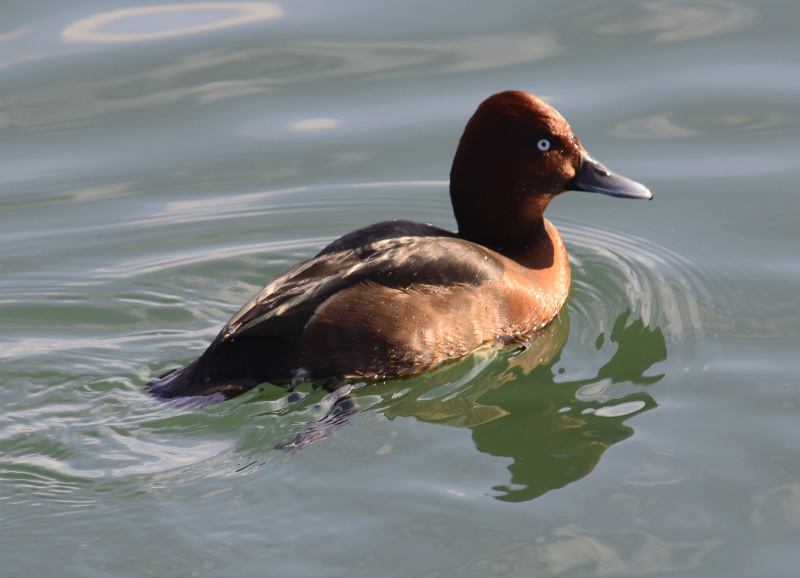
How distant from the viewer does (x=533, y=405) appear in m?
5.16

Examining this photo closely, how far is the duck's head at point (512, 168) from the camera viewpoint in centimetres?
580

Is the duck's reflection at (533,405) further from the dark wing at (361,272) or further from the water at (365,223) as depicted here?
the dark wing at (361,272)

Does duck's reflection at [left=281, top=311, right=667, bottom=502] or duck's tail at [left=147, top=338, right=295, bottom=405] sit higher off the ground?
duck's tail at [left=147, top=338, right=295, bottom=405]

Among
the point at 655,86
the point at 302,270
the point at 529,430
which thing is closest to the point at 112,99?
the point at 302,270

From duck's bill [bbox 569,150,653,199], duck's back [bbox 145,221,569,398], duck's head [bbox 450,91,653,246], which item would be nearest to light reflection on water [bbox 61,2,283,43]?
duck's head [bbox 450,91,653,246]

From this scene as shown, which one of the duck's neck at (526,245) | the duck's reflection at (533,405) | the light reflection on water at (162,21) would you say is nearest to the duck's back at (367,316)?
the duck's reflection at (533,405)

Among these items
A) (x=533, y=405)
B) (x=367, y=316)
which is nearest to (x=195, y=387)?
(x=367, y=316)

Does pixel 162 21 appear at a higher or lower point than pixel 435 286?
higher

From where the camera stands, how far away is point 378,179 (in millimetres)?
7328

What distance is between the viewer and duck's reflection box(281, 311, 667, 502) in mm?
4719

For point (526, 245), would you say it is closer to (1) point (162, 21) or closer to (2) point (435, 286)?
(2) point (435, 286)

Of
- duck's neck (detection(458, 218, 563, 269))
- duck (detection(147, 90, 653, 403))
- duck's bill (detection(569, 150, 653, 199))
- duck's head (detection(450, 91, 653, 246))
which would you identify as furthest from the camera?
duck's bill (detection(569, 150, 653, 199))

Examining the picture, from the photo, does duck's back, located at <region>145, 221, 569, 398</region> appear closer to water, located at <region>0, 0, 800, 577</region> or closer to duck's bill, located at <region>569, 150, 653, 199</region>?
water, located at <region>0, 0, 800, 577</region>

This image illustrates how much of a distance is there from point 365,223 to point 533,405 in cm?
221
